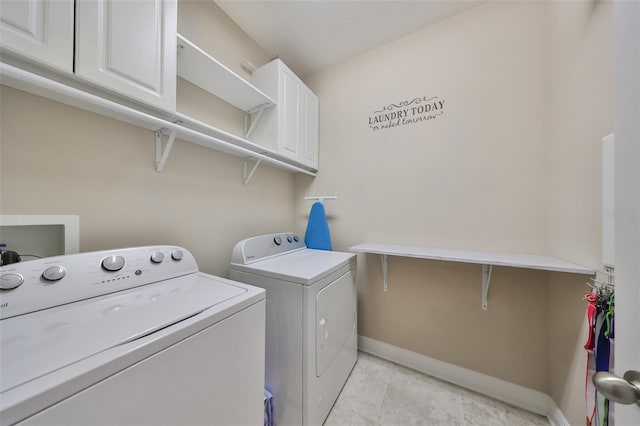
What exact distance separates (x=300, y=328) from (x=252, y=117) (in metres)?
1.70

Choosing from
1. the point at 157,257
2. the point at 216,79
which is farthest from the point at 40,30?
the point at 157,257

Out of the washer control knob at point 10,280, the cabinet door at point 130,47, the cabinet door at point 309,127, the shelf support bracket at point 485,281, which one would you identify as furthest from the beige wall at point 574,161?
the washer control knob at point 10,280

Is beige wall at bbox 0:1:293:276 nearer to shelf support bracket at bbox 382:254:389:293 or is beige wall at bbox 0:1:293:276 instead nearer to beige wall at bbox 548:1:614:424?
shelf support bracket at bbox 382:254:389:293

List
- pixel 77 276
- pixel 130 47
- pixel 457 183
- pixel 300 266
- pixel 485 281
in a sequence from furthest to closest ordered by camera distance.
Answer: pixel 457 183
pixel 485 281
pixel 300 266
pixel 130 47
pixel 77 276

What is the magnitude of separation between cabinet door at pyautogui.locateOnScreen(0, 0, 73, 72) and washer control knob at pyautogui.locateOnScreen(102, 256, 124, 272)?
0.73 metres

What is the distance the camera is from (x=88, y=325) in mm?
634

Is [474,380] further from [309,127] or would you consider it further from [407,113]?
[309,127]

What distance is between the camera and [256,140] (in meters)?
1.82

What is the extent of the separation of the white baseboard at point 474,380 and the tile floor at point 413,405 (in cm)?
4

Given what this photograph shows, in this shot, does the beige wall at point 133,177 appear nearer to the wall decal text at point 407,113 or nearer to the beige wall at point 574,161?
the wall decal text at point 407,113

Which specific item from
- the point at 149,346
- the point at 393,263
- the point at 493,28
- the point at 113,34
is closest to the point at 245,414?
the point at 149,346

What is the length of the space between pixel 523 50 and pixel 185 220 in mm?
2594

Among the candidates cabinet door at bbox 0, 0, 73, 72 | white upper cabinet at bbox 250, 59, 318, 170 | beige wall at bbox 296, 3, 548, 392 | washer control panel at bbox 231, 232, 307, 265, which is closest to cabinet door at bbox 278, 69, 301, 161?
white upper cabinet at bbox 250, 59, 318, 170

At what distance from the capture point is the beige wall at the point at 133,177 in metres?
0.87
